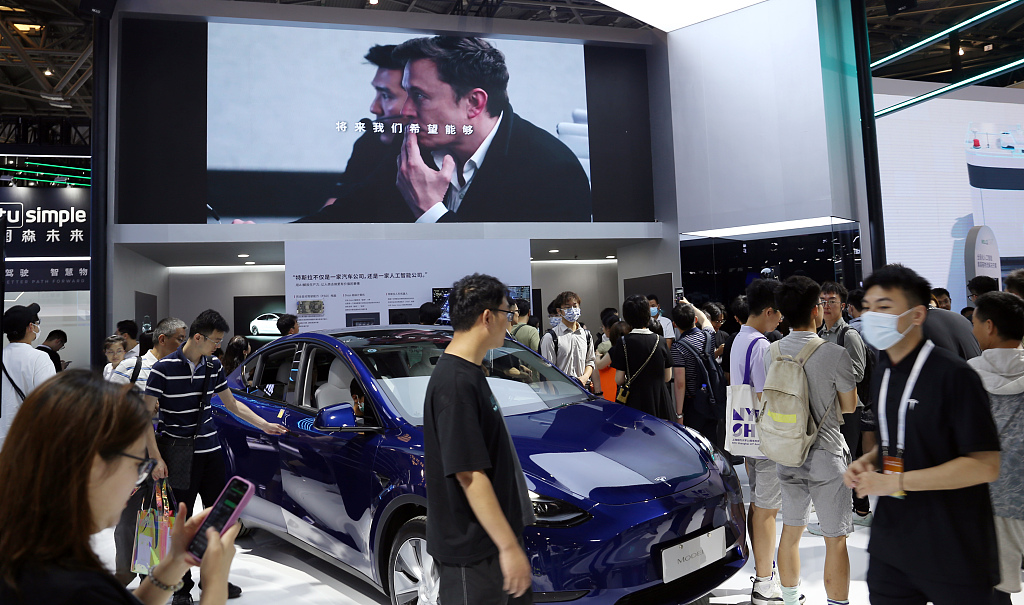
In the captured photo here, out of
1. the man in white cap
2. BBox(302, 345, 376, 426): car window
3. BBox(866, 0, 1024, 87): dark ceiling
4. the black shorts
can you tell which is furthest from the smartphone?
BBox(866, 0, 1024, 87): dark ceiling

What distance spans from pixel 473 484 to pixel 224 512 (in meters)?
0.70

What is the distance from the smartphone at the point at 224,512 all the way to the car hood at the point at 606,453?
152 cm

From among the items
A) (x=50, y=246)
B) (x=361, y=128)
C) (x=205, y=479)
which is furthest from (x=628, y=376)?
(x=50, y=246)

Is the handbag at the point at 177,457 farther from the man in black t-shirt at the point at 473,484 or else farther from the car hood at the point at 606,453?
the man in black t-shirt at the point at 473,484

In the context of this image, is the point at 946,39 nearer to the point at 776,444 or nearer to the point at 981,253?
the point at 981,253

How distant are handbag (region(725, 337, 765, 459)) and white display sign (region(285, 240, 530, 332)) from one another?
263 inches

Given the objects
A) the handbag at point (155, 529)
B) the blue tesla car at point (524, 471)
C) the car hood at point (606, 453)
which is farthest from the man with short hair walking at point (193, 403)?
the car hood at point (606, 453)

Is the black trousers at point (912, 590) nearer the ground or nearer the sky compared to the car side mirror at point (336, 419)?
nearer the ground

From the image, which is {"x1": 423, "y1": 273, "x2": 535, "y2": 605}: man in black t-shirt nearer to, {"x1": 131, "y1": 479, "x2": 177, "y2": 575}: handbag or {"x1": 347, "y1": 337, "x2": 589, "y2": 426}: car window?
{"x1": 347, "y1": 337, "x2": 589, "y2": 426}: car window

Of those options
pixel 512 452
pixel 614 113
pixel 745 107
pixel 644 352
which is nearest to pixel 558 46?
pixel 614 113

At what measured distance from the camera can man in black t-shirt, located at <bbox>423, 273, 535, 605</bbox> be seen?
5.95 ft

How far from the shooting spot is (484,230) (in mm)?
11172

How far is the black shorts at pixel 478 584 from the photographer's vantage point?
6.10 feet

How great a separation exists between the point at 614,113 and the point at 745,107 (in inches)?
100
